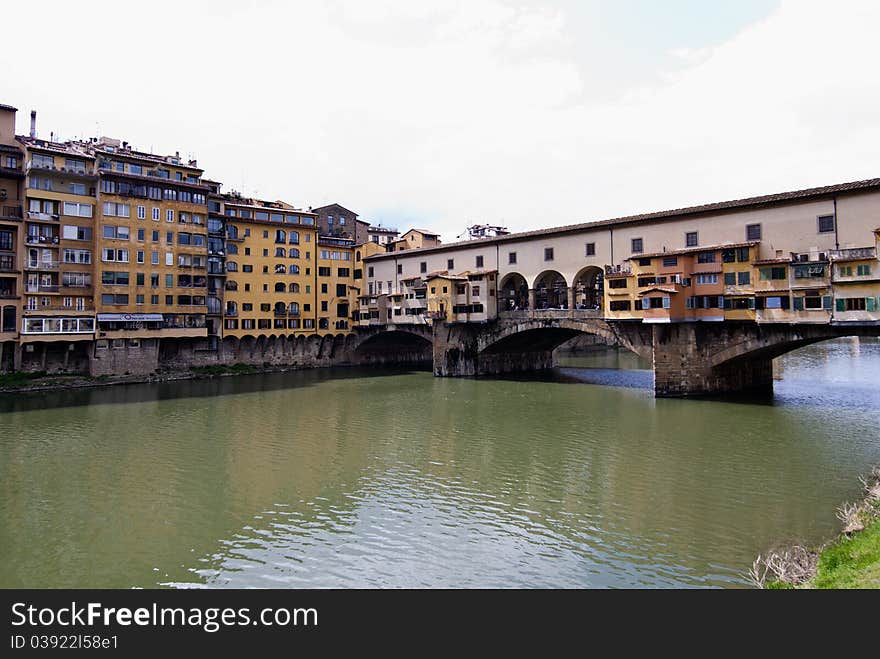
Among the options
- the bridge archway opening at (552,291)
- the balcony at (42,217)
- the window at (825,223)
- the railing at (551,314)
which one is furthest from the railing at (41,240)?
the window at (825,223)

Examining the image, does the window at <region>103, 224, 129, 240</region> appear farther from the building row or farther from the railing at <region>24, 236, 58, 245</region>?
the railing at <region>24, 236, 58, 245</region>

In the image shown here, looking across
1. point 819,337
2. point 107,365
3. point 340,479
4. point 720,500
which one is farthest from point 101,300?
point 819,337

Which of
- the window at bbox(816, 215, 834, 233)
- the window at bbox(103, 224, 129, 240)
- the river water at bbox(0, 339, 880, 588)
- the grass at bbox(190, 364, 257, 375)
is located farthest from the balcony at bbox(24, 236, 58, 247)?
the window at bbox(816, 215, 834, 233)

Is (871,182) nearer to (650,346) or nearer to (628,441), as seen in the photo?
(650,346)

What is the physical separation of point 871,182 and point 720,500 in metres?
23.7

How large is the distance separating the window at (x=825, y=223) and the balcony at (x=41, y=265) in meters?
56.5

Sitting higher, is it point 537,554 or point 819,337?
point 819,337

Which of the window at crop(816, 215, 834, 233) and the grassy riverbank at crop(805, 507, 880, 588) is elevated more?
the window at crop(816, 215, 834, 233)

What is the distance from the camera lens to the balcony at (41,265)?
46188 mm

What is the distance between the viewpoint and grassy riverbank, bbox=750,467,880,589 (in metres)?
10.2

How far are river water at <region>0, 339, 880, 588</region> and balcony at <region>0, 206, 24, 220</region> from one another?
18.2 metres

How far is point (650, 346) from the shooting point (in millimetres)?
41125

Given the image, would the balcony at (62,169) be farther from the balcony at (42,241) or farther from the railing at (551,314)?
the railing at (551,314)

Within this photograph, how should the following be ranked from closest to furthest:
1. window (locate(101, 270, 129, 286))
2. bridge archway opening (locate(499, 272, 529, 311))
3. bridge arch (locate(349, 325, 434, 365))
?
1. window (locate(101, 270, 129, 286))
2. bridge archway opening (locate(499, 272, 529, 311))
3. bridge arch (locate(349, 325, 434, 365))
